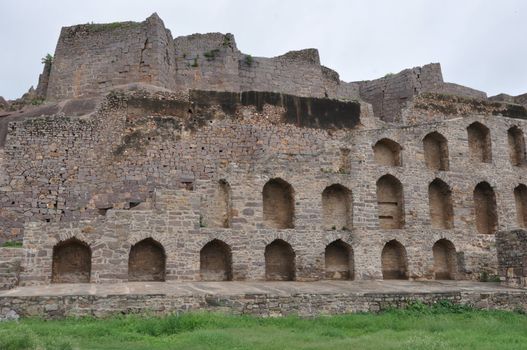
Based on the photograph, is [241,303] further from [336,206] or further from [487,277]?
[487,277]

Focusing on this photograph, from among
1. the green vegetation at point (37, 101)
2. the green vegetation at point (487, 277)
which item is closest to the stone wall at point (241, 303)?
the green vegetation at point (487, 277)

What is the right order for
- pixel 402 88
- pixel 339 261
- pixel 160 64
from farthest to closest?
pixel 402 88 → pixel 160 64 → pixel 339 261

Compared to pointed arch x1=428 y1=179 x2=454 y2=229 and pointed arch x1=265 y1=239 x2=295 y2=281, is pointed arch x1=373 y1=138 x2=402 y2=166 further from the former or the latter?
pointed arch x1=265 y1=239 x2=295 y2=281

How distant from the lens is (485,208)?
2298 centimetres

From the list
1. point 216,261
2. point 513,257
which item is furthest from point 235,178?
point 513,257

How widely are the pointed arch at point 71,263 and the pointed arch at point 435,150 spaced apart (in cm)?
1338

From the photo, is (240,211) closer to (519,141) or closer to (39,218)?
(39,218)

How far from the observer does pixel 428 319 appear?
1427cm

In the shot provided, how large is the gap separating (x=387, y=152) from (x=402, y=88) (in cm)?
794

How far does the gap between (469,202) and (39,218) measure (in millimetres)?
15622

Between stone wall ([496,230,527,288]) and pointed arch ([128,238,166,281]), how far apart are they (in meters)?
11.0

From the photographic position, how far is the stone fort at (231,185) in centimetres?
1753

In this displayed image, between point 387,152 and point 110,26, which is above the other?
point 110,26

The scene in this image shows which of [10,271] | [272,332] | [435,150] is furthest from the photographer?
[435,150]
